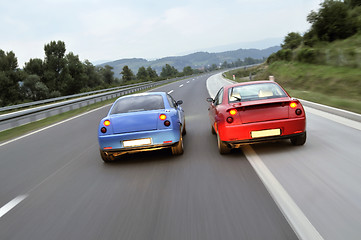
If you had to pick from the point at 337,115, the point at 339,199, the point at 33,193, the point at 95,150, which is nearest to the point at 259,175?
the point at 339,199

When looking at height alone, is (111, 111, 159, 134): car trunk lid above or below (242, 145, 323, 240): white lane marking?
above

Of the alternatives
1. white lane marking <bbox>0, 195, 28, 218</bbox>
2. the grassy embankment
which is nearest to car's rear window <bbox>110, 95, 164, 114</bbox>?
white lane marking <bbox>0, 195, 28, 218</bbox>

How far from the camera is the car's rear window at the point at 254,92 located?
634cm

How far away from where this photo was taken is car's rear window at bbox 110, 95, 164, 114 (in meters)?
6.64

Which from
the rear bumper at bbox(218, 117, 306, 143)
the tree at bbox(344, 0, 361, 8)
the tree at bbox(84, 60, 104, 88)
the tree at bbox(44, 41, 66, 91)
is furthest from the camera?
the tree at bbox(84, 60, 104, 88)

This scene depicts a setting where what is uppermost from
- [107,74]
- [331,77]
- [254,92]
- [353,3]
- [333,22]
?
[353,3]

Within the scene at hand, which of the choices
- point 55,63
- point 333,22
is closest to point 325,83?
point 333,22

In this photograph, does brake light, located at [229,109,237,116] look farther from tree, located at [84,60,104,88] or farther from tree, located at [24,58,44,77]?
tree, located at [84,60,104,88]

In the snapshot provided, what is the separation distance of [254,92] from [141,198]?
3520 millimetres

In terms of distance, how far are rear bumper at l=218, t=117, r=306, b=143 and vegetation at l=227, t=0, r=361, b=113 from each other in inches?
181

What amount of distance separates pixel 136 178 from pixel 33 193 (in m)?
1.56

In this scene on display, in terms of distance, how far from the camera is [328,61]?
73.8 ft

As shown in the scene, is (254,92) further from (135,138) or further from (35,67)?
(35,67)

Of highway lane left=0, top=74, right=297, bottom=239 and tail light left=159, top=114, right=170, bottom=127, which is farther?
tail light left=159, top=114, right=170, bottom=127
